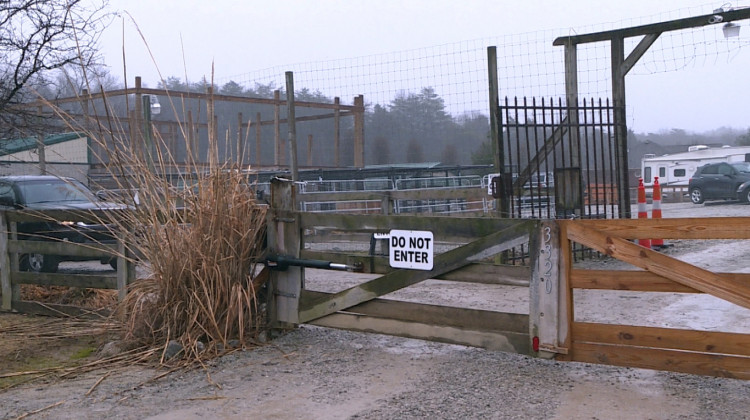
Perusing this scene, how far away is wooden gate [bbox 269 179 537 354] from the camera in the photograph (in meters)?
5.57

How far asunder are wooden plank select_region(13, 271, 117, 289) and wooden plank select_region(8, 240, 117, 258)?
23 cm

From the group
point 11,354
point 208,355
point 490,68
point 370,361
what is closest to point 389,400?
point 370,361

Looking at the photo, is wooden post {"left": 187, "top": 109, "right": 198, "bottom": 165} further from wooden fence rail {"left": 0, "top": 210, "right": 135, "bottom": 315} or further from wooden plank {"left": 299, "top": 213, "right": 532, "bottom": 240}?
wooden plank {"left": 299, "top": 213, "right": 532, "bottom": 240}

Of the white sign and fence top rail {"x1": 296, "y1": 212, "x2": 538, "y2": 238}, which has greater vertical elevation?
fence top rail {"x1": 296, "y1": 212, "x2": 538, "y2": 238}

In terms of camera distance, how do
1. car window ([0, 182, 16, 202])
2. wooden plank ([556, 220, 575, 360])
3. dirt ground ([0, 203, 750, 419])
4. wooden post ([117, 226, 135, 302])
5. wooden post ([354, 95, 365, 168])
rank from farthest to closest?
1. wooden post ([354, 95, 365, 168])
2. car window ([0, 182, 16, 202])
3. wooden post ([117, 226, 135, 302])
4. wooden plank ([556, 220, 575, 360])
5. dirt ground ([0, 203, 750, 419])

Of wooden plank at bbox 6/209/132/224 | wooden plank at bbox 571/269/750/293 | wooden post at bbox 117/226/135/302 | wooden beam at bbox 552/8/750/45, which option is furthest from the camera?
wooden beam at bbox 552/8/750/45

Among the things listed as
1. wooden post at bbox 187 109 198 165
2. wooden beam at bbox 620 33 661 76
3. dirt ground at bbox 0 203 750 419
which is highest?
wooden beam at bbox 620 33 661 76

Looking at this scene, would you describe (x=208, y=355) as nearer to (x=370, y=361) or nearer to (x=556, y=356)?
(x=370, y=361)

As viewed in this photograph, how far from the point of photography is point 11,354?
664 cm

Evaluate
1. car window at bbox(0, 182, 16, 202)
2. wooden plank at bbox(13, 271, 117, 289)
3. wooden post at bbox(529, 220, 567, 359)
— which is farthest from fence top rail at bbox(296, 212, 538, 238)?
car window at bbox(0, 182, 16, 202)

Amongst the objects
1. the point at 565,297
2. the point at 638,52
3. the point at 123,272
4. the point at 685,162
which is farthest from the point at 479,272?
the point at 685,162

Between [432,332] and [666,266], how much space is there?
1.80 meters

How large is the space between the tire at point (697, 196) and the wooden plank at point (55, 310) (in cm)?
2431

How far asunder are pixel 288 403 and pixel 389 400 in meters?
0.64
